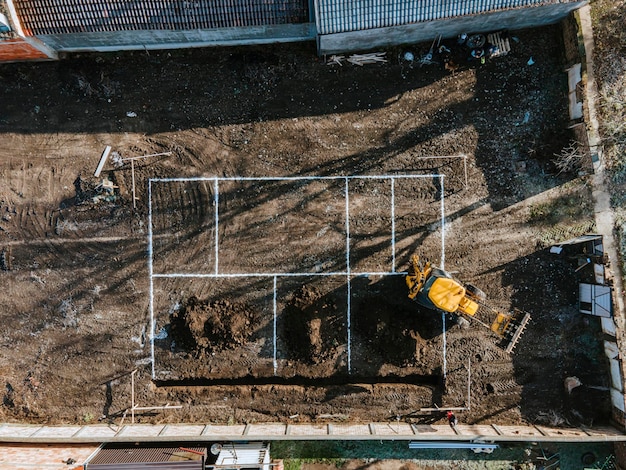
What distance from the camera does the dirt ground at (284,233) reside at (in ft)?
39.8

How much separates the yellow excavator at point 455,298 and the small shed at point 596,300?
5.84 feet

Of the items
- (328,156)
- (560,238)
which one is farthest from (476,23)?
(560,238)

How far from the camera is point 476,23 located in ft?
37.2

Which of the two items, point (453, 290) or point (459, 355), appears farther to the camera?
point (459, 355)

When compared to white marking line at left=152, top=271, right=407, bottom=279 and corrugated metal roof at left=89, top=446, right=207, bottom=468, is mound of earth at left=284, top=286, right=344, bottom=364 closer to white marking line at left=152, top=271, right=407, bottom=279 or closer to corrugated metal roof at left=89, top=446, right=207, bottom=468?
white marking line at left=152, top=271, right=407, bottom=279

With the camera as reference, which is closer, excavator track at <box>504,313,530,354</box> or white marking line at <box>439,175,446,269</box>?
excavator track at <box>504,313,530,354</box>

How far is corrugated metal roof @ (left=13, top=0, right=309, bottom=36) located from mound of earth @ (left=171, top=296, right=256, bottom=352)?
7811mm

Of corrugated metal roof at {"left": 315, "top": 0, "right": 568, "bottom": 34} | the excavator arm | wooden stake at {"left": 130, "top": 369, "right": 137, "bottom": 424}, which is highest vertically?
corrugated metal roof at {"left": 315, "top": 0, "right": 568, "bottom": 34}

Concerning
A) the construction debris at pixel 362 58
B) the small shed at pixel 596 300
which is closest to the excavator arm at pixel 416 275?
the small shed at pixel 596 300

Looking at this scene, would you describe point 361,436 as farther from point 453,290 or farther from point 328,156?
point 328,156

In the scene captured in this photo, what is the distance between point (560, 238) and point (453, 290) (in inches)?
160

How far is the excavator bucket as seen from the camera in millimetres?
11688

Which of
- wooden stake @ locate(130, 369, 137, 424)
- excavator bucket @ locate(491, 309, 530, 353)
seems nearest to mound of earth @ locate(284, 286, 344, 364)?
excavator bucket @ locate(491, 309, 530, 353)

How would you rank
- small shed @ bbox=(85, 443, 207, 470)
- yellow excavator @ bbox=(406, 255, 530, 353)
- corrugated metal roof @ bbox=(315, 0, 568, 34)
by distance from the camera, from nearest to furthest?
corrugated metal roof @ bbox=(315, 0, 568, 34), yellow excavator @ bbox=(406, 255, 530, 353), small shed @ bbox=(85, 443, 207, 470)
